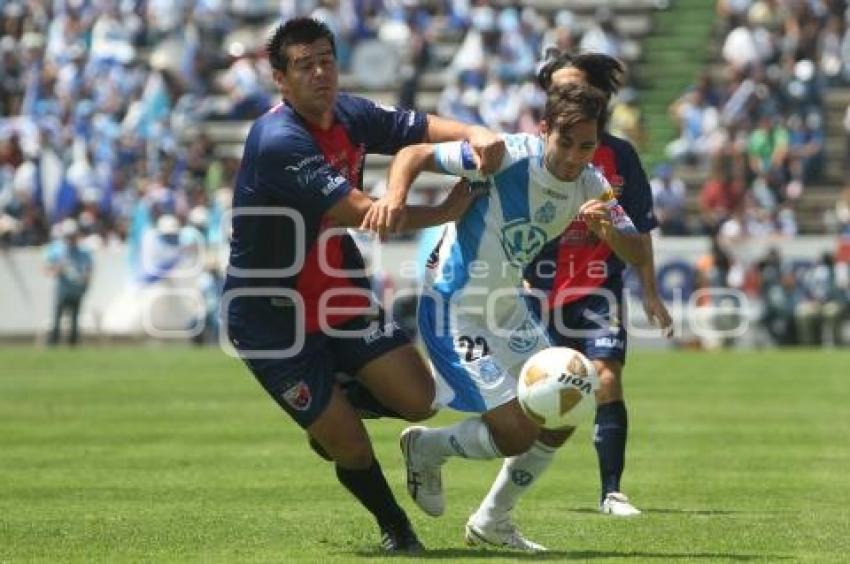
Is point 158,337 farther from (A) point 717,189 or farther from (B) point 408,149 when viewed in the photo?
(B) point 408,149

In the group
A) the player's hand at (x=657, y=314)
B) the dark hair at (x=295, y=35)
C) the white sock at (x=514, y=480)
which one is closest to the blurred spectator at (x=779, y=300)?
the player's hand at (x=657, y=314)

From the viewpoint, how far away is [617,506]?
39.5ft

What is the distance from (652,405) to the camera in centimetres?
2108

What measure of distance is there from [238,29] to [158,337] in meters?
8.46

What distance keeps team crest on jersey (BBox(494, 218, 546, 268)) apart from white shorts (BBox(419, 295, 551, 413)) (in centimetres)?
27

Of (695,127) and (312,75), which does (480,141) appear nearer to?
(312,75)

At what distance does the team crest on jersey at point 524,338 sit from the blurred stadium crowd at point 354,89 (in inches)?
876

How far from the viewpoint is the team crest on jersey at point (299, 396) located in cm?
1001

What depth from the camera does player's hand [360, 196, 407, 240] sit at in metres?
9.23

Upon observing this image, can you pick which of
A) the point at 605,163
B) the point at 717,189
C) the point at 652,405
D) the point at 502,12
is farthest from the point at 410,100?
the point at 605,163

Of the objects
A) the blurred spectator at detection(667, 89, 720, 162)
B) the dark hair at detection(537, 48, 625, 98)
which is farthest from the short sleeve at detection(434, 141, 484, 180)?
the blurred spectator at detection(667, 89, 720, 162)

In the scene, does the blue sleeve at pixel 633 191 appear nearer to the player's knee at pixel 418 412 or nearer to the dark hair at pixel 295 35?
the player's knee at pixel 418 412

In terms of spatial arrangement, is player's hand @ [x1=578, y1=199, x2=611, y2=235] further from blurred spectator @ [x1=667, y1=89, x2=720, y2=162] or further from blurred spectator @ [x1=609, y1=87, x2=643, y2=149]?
blurred spectator @ [x1=667, y1=89, x2=720, y2=162]

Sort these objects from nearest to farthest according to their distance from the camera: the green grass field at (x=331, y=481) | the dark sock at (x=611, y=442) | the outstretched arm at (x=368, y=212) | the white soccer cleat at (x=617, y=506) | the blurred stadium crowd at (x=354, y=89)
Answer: the outstretched arm at (x=368, y=212)
the green grass field at (x=331, y=481)
the white soccer cleat at (x=617, y=506)
the dark sock at (x=611, y=442)
the blurred stadium crowd at (x=354, y=89)
